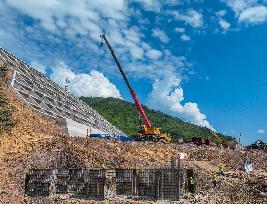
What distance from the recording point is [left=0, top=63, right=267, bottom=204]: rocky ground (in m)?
33.1

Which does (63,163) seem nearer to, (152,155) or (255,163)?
(152,155)

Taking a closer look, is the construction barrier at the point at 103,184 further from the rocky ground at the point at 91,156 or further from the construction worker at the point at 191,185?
the construction worker at the point at 191,185

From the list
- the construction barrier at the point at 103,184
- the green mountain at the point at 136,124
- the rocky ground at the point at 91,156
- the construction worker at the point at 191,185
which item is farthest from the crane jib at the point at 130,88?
the green mountain at the point at 136,124

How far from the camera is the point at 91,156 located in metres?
40.2

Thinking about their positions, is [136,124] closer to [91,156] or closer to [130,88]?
[130,88]

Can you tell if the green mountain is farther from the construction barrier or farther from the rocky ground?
the construction barrier

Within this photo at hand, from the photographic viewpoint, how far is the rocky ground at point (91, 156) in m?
33.1

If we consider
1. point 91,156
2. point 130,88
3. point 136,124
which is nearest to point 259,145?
point 130,88

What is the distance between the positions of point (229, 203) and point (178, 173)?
15.3ft

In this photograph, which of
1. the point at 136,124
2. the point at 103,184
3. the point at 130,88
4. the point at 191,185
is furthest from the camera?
the point at 136,124

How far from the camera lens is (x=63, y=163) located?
38969 millimetres

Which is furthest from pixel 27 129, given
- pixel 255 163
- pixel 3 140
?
pixel 255 163

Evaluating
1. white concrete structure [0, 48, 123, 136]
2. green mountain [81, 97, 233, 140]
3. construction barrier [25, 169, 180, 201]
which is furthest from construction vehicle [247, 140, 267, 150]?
green mountain [81, 97, 233, 140]

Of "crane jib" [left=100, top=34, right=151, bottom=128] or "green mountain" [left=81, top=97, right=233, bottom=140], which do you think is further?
"green mountain" [left=81, top=97, right=233, bottom=140]
